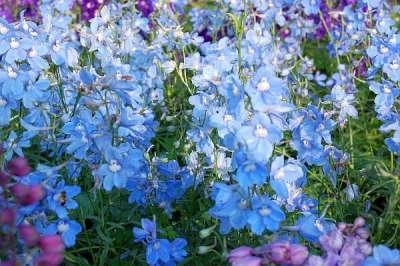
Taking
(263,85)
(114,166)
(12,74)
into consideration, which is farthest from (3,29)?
(263,85)

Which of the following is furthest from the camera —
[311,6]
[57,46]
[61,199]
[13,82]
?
[311,6]

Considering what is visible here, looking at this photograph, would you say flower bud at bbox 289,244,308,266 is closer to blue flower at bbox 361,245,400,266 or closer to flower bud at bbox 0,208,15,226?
blue flower at bbox 361,245,400,266

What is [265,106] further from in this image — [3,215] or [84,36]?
[84,36]

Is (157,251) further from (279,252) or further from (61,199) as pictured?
(279,252)

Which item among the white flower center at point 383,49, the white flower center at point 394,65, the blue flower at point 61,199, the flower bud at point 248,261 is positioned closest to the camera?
the flower bud at point 248,261

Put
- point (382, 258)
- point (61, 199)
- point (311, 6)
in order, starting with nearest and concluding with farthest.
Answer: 1. point (382, 258)
2. point (61, 199)
3. point (311, 6)

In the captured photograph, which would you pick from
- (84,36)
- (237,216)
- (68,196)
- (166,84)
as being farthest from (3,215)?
(166,84)

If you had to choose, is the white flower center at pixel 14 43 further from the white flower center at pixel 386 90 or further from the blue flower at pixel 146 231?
the white flower center at pixel 386 90

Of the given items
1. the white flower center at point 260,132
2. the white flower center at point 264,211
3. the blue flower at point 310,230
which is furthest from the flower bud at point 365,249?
the white flower center at point 260,132

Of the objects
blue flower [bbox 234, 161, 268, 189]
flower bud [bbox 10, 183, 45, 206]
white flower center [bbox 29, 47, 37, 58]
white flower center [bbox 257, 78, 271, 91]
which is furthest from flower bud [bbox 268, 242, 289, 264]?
white flower center [bbox 29, 47, 37, 58]
